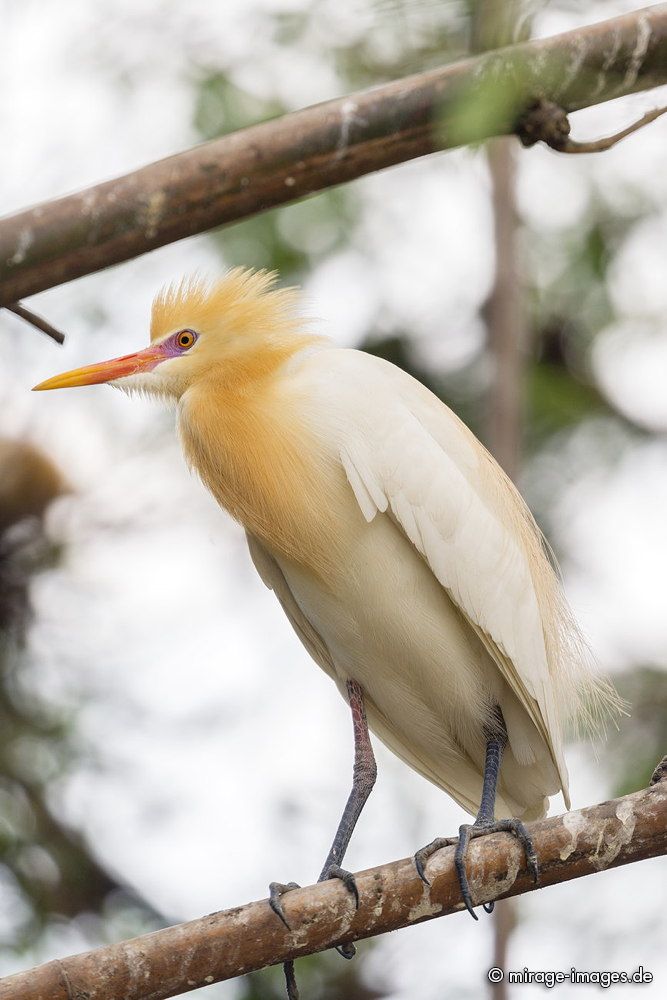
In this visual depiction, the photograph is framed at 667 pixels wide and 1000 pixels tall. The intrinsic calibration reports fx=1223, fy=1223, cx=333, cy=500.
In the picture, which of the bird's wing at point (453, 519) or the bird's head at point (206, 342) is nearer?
the bird's wing at point (453, 519)

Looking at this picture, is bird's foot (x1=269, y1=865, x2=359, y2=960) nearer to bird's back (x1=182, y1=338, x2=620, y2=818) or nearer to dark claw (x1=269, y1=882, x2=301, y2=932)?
dark claw (x1=269, y1=882, x2=301, y2=932)

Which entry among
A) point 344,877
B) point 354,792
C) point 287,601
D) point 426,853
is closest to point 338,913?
point 344,877

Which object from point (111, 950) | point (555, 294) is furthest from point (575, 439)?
point (111, 950)

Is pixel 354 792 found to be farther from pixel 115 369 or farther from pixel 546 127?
pixel 546 127

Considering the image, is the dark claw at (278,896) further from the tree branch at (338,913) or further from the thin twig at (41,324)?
the thin twig at (41,324)

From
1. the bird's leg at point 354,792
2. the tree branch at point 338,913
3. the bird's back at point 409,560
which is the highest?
the bird's back at point 409,560

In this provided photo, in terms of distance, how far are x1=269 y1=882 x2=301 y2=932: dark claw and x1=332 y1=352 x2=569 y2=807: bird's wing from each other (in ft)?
2.70

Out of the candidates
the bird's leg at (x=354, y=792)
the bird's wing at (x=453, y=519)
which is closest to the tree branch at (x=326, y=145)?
the bird's wing at (x=453, y=519)

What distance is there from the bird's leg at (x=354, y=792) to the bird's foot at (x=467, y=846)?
25 cm

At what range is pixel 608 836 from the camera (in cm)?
243

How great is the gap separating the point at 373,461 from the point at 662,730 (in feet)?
7.70

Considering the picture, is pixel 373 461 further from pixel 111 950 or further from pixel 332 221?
pixel 332 221

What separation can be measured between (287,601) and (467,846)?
3.30 ft

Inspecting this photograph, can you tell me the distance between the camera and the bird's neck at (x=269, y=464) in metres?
3.14
